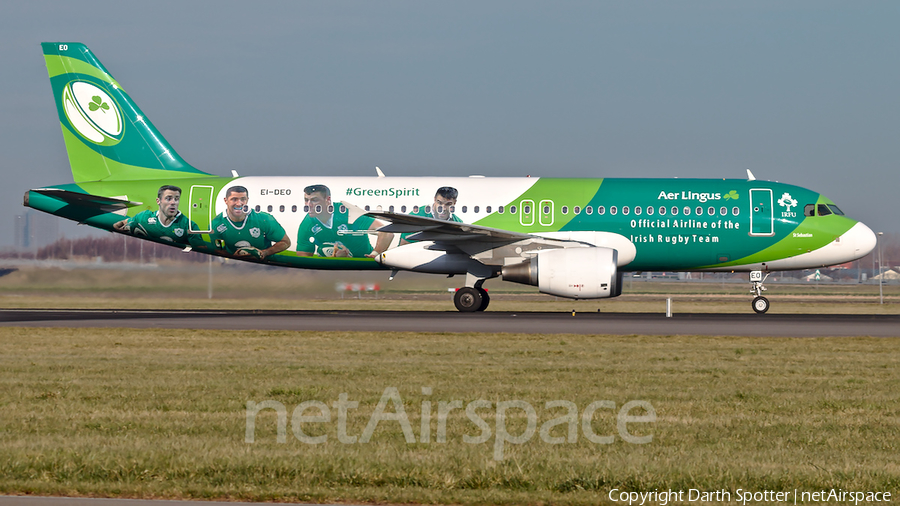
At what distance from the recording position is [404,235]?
27.7 meters

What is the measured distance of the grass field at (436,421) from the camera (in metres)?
6.99

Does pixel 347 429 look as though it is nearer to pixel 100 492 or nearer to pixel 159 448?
pixel 159 448

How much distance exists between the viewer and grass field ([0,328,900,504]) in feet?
22.9

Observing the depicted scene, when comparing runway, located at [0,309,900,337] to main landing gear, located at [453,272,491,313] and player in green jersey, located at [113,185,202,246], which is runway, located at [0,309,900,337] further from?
player in green jersey, located at [113,185,202,246]

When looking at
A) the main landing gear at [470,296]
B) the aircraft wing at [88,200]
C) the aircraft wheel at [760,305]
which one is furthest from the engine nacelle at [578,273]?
the aircraft wing at [88,200]

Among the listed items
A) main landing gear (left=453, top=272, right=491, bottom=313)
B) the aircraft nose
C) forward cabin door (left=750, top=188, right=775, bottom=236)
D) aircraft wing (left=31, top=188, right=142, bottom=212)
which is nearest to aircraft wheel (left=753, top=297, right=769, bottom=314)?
forward cabin door (left=750, top=188, right=775, bottom=236)

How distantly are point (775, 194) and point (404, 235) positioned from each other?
11.0m

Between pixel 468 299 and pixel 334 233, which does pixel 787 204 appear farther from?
pixel 334 233

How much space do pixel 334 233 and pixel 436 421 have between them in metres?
18.8

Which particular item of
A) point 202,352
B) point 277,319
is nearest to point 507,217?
point 277,319

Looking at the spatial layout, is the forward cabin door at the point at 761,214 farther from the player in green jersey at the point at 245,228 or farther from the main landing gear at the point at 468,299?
the player in green jersey at the point at 245,228

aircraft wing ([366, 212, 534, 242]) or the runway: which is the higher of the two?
aircraft wing ([366, 212, 534, 242])

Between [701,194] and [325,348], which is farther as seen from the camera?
[701,194]

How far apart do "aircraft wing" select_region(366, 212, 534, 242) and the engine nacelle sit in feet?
4.26
